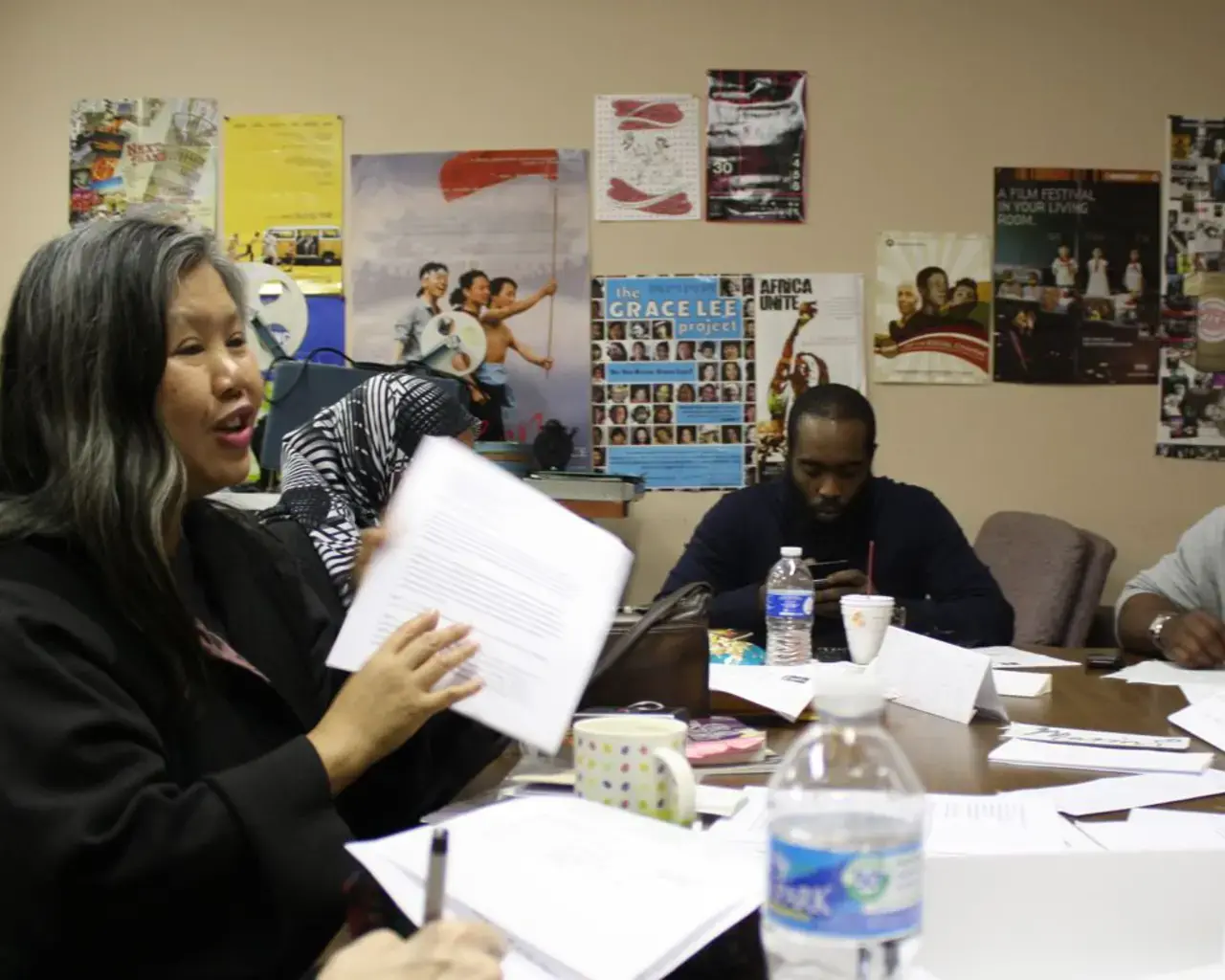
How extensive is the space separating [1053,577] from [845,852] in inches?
96.7

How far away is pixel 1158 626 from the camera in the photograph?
1995 millimetres

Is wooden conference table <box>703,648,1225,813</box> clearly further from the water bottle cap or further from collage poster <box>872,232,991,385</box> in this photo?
collage poster <box>872,232,991,385</box>

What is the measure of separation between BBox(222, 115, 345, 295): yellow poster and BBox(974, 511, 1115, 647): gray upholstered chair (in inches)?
80.6

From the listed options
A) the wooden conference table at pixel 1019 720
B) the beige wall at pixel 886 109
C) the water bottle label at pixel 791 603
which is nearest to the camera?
the wooden conference table at pixel 1019 720

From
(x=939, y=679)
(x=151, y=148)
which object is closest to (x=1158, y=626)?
(x=939, y=679)

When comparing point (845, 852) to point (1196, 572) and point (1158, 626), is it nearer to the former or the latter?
point (1158, 626)

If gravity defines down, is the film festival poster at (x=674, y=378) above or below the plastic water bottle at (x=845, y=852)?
above

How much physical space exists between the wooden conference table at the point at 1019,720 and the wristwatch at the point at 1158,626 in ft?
0.60

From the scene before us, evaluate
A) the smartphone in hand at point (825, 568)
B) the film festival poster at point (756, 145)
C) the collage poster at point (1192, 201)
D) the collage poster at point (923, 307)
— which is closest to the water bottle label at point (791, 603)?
the smartphone in hand at point (825, 568)

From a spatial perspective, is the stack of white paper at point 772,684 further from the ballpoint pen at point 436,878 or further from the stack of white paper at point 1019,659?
the ballpoint pen at point 436,878

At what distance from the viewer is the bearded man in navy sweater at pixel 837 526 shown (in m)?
2.53

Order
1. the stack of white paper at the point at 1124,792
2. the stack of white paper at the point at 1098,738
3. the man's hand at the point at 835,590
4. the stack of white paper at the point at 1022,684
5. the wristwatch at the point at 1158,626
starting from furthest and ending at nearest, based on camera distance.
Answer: the man's hand at the point at 835,590 < the wristwatch at the point at 1158,626 < the stack of white paper at the point at 1022,684 < the stack of white paper at the point at 1098,738 < the stack of white paper at the point at 1124,792

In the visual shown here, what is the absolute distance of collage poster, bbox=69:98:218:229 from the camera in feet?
10.9

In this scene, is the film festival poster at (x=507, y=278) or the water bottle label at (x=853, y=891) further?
the film festival poster at (x=507, y=278)
